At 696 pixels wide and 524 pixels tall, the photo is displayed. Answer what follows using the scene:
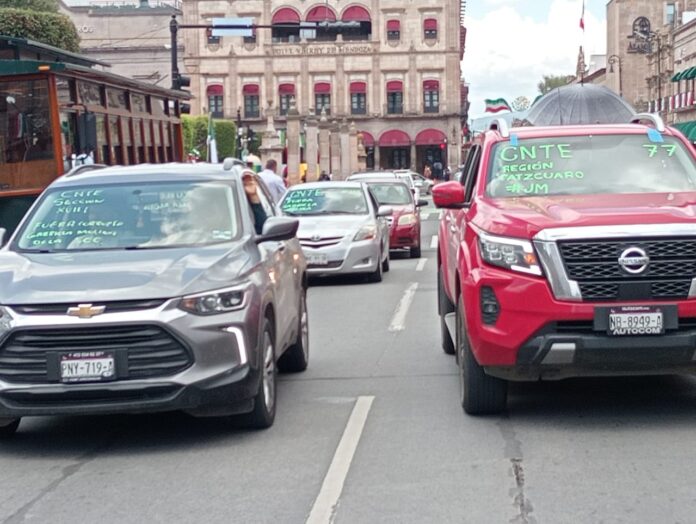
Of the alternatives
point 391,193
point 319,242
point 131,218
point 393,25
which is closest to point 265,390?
point 131,218

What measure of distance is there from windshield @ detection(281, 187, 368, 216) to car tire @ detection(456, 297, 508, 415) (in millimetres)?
10889

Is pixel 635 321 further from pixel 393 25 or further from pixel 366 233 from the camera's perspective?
pixel 393 25

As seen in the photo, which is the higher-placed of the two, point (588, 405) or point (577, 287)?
point (577, 287)

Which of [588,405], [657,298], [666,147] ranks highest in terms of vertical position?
[666,147]

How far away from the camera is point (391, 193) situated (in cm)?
2441

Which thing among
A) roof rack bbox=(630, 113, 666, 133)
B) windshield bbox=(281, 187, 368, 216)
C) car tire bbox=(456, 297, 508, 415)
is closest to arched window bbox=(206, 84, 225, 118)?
windshield bbox=(281, 187, 368, 216)

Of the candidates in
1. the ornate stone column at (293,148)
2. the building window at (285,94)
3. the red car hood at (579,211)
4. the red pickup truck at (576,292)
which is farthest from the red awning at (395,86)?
the red pickup truck at (576,292)

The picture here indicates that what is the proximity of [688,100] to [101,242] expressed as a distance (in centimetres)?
5982

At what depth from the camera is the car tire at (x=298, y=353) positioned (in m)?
10.1

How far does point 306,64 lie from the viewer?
309 ft

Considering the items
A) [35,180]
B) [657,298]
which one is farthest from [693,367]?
[35,180]

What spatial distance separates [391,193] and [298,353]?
47.3 feet

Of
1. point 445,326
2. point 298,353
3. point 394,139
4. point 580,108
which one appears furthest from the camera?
point 394,139

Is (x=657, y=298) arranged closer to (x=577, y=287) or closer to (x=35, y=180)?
(x=577, y=287)
